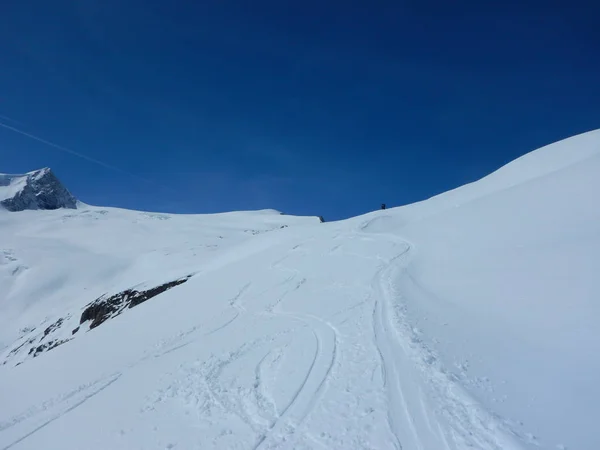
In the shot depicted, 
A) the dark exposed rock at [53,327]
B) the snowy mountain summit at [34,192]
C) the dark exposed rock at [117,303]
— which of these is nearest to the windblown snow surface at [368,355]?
the dark exposed rock at [117,303]

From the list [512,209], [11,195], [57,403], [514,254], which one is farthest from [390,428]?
[11,195]

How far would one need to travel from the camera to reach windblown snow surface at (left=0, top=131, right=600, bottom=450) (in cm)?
585

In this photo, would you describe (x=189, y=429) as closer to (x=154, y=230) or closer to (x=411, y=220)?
(x=411, y=220)

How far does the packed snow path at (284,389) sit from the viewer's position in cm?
573

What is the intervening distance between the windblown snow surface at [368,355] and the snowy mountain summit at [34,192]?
148 metres

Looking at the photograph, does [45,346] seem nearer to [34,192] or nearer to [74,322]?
[74,322]

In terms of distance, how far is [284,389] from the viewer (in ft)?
24.1

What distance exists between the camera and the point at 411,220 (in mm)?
32562

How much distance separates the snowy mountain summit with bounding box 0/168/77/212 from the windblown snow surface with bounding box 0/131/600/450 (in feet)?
485

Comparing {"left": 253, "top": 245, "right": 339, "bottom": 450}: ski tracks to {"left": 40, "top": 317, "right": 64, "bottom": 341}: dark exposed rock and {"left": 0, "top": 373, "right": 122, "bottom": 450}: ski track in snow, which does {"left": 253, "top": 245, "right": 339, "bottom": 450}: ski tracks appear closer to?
{"left": 0, "top": 373, "right": 122, "bottom": 450}: ski track in snow

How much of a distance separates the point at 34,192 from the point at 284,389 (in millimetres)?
175173

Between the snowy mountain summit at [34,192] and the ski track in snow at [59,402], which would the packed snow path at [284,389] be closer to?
the ski track in snow at [59,402]

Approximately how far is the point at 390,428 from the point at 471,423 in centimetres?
132

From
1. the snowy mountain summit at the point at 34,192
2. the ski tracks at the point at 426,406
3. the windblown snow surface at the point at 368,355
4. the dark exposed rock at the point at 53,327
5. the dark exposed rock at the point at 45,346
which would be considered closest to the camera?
the ski tracks at the point at 426,406
